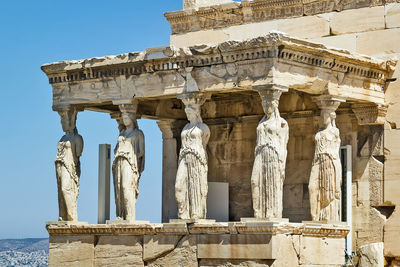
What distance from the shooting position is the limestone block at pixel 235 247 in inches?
689

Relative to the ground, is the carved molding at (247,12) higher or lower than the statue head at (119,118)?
higher

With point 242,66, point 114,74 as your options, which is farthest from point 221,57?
point 114,74

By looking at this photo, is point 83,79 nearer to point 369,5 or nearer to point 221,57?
point 221,57

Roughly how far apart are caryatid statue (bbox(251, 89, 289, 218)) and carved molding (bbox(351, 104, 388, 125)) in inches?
83.0

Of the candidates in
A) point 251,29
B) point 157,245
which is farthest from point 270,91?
point 251,29

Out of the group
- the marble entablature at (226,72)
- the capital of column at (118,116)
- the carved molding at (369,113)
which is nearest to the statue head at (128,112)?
the marble entablature at (226,72)

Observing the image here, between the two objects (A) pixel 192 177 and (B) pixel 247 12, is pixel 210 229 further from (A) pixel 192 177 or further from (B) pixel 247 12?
(B) pixel 247 12

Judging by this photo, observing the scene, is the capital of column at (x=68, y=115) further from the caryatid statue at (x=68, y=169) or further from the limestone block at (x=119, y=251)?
the limestone block at (x=119, y=251)

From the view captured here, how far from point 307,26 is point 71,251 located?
17.4 feet

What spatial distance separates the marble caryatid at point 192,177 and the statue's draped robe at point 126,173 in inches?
38.7

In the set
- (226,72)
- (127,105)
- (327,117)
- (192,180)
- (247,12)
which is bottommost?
(192,180)

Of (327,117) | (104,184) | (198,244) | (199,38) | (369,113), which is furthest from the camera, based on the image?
(199,38)

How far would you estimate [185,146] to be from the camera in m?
18.5

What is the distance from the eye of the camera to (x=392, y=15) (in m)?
19.6
